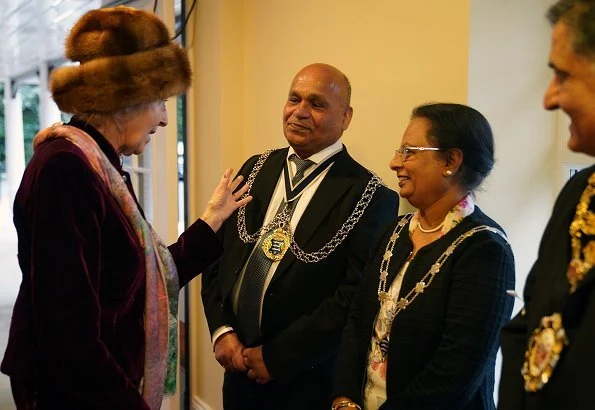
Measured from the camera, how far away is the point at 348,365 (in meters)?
1.48

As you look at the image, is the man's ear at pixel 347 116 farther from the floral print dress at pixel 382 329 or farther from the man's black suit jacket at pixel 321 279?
the floral print dress at pixel 382 329

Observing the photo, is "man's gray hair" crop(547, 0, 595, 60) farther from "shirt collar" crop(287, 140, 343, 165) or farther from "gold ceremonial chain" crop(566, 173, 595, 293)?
"shirt collar" crop(287, 140, 343, 165)

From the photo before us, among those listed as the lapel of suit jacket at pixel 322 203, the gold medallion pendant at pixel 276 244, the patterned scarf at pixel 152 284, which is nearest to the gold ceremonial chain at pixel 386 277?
the lapel of suit jacket at pixel 322 203

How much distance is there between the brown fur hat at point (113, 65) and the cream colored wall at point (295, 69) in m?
0.76

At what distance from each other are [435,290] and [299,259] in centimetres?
51

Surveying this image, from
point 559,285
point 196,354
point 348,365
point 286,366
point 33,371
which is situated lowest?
point 196,354

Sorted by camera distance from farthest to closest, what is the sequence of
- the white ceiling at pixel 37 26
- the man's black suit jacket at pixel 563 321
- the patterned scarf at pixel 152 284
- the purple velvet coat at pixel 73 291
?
1. the white ceiling at pixel 37 26
2. the patterned scarf at pixel 152 284
3. the purple velvet coat at pixel 73 291
4. the man's black suit jacket at pixel 563 321

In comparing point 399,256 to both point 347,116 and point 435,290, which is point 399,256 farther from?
point 347,116

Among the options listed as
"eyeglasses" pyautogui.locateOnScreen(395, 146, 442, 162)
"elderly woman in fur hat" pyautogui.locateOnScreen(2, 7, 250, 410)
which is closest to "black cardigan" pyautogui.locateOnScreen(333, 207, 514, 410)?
"eyeglasses" pyautogui.locateOnScreen(395, 146, 442, 162)

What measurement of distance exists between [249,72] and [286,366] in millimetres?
1406

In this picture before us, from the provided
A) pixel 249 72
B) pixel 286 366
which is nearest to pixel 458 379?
pixel 286 366

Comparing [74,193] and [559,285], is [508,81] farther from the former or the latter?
[74,193]

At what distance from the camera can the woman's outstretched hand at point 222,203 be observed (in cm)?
172

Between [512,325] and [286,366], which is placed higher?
[512,325]
